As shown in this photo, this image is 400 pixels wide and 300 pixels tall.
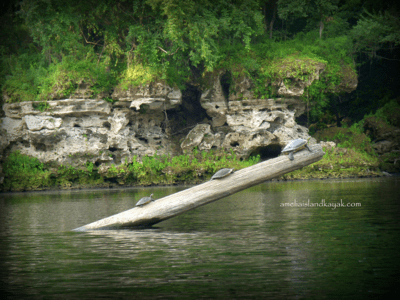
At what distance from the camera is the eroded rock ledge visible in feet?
99.4

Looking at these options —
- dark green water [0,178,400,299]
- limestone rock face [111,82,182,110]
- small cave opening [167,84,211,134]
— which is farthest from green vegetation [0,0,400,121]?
dark green water [0,178,400,299]

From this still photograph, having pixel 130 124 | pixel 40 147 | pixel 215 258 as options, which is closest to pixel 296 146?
pixel 215 258

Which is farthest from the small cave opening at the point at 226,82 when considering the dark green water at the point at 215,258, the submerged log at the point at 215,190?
the submerged log at the point at 215,190

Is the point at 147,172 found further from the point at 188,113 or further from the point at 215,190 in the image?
the point at 215,190

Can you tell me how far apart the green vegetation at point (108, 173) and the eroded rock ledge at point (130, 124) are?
579mm

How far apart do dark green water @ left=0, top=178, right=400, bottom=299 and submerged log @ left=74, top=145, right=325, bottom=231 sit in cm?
35

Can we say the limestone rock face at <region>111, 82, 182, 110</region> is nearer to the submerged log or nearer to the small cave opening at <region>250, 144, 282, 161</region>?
the small cave opening at <region>250, 144, 282, 161</region>

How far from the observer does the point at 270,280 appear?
6.04 meters

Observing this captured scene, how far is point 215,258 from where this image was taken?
7.49m

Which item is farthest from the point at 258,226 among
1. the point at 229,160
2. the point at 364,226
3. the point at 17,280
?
the point at 229,160

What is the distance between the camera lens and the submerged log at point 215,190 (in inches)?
393

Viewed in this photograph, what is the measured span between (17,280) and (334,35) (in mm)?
31838

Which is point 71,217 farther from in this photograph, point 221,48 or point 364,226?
point 221,48

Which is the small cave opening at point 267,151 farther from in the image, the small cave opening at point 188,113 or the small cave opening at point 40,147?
the small cave opening at point 40,147
